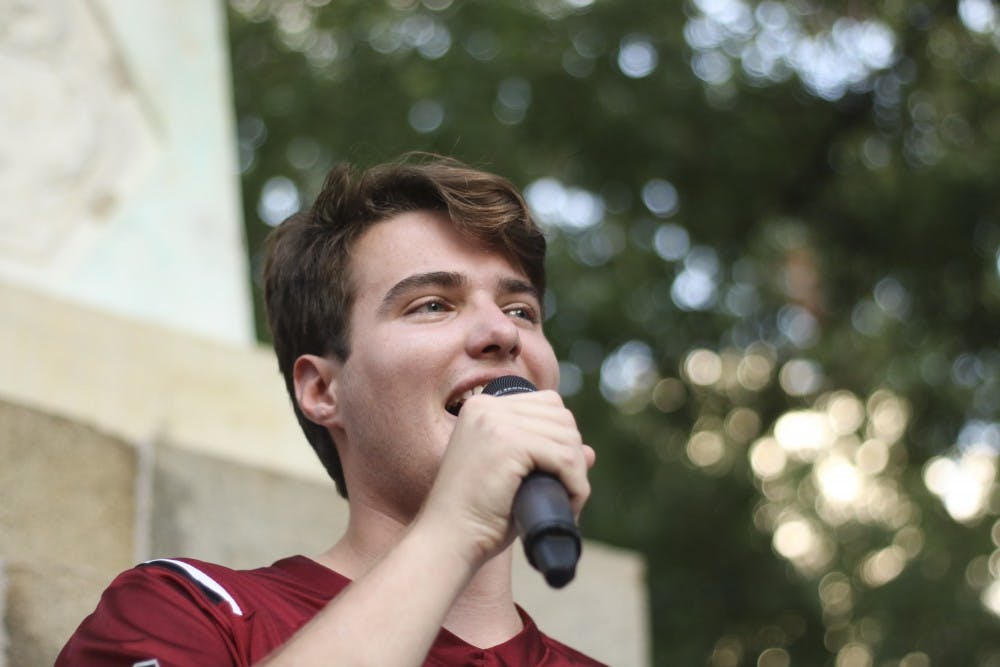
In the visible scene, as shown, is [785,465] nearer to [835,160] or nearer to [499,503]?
[835,160]

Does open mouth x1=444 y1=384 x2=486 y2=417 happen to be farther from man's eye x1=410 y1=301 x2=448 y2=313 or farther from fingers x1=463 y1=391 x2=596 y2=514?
fingers x1=463 y1=391 x2=596 y2=514

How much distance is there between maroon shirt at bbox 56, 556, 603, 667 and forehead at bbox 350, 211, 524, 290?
540 millimetres

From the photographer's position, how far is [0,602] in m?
2.67

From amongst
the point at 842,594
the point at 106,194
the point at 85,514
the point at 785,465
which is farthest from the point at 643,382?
the point at 85,514

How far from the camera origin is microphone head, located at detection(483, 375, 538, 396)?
2.00 meters

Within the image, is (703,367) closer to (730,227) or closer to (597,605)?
(730,227)

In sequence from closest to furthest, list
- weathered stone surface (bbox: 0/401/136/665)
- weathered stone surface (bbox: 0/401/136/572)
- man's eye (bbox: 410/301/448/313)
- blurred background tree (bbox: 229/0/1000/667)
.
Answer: man's eye (bbox: 410/301/448/313), weathered stone surface (bbox: 0/401/136/665), weathered stone surface (bbox: 0/401/136/572), blurred background tree (bbox: 229/0/1000/667)

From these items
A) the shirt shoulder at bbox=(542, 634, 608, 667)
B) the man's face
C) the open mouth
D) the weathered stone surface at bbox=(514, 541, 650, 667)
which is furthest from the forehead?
the weathered stone surface at bbox=(514, 541, 650, 667)

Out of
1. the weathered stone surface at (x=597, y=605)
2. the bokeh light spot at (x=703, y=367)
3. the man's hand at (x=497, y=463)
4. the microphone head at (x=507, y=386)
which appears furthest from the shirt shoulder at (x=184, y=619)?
the bokeh light spot at (x=703, y=367)

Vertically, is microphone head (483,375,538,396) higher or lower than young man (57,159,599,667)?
higher

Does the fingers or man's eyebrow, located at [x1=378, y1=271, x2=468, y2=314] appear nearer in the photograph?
the fingers

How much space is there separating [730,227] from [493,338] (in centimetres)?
780

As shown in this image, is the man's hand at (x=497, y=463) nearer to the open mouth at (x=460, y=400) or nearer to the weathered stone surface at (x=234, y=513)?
the open mouth at (x=460, y=400)

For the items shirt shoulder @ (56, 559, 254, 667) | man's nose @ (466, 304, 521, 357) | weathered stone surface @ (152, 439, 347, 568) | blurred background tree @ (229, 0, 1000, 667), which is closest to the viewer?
shirt shoulder @ (56, 559, 254, 667)
